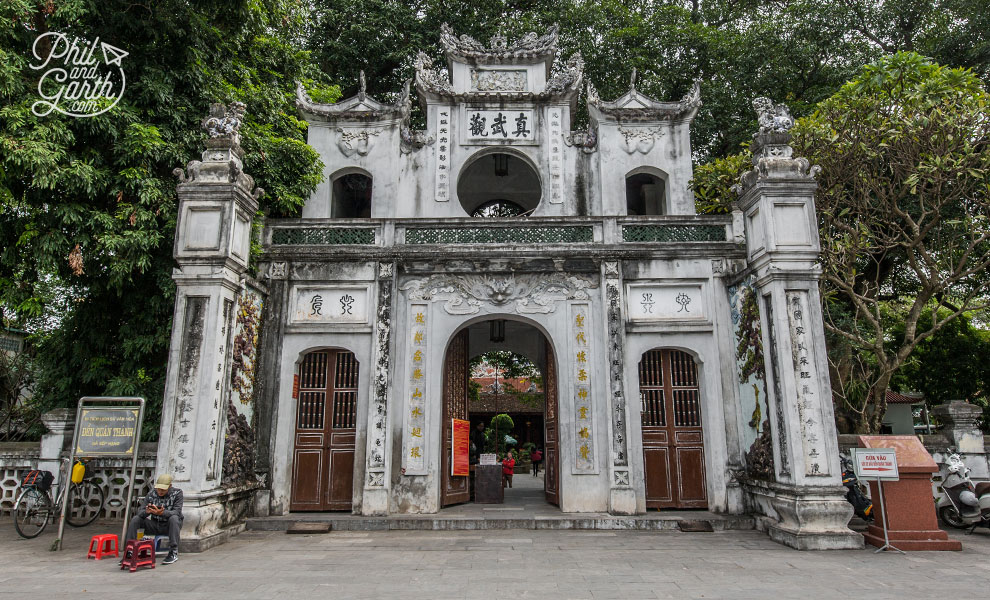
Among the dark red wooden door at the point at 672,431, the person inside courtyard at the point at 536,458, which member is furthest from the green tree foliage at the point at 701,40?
the person inside courtyard at the point at 536,458

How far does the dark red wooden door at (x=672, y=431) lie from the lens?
10273 millimetres

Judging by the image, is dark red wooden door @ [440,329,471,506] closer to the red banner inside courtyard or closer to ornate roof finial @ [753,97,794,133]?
the red banner inside courtyard

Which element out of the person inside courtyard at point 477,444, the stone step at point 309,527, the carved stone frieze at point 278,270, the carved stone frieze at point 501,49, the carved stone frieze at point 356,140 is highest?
the carved stone frieze at point 501,49

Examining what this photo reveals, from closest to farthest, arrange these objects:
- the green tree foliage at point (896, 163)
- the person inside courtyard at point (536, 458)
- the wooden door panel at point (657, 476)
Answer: the green tree foliage at point (896, 163) → the wooden door panel at point (657, 476) → the person inside courtyard at point (536, 458)

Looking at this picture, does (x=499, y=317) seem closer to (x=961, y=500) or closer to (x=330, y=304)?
(x=330, y=304)

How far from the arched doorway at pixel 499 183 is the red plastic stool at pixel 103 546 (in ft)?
30.0

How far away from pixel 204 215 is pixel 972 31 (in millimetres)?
18256

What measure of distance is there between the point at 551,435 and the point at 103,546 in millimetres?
7097

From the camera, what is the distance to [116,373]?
10.7 meters

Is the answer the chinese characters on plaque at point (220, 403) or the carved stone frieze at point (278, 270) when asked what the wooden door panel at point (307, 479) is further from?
the carved stone frieze at point (278, 270)

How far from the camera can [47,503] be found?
874 cm

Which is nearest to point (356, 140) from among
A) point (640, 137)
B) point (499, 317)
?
point (499, 317)

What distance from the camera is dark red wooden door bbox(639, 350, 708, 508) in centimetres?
1027

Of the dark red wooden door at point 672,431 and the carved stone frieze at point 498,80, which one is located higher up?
the carved stone frieze at point 498,80
